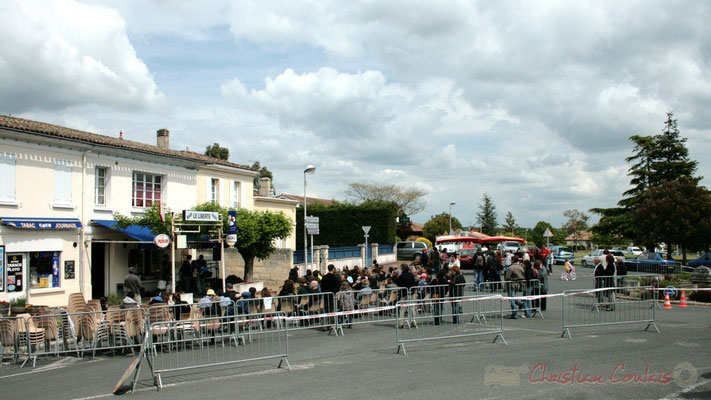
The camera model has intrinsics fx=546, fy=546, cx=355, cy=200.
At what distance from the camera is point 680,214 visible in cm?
3120

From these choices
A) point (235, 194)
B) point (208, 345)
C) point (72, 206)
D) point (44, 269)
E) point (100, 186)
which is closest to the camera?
point (208, 345)

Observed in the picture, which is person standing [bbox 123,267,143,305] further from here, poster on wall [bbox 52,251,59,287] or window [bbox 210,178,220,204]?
window [bbox 210,178,220,204]

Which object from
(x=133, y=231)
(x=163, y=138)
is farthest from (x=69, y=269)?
(x=163, y=138)

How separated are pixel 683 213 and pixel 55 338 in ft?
105

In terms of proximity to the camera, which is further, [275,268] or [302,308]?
[275,268]

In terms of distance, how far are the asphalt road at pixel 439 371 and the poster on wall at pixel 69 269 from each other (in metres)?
10.1

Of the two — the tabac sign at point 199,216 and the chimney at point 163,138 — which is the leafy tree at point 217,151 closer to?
the chimney at point 163,138

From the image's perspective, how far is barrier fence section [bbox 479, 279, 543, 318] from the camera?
1448 centimetres

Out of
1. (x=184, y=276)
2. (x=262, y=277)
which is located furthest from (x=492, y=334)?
(x=262, y=277)

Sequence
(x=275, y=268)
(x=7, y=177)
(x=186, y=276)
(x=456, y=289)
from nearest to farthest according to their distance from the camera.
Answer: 1. (x=456, y=289)
2. (x=7, y=177)
3. (x=186, y=276)
4. (x=275, y=268)

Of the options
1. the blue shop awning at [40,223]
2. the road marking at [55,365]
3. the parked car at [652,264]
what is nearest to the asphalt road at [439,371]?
the road marking at [55,365]

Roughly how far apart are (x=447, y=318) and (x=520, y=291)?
296 centimetres

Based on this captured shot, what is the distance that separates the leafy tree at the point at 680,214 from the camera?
31.1 meters

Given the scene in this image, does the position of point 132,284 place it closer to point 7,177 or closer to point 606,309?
point 7,177
